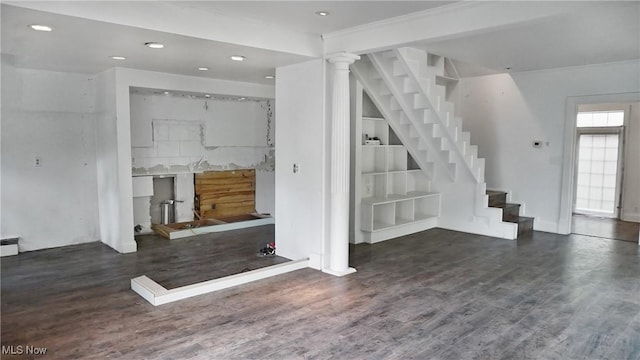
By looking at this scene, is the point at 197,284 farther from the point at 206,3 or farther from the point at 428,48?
the point at 428,48

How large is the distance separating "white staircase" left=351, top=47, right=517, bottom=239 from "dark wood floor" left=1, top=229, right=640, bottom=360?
62.1 inches

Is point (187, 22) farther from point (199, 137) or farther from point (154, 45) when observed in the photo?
point (199, 137)

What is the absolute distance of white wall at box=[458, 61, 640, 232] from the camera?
645 centimetres

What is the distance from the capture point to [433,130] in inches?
246

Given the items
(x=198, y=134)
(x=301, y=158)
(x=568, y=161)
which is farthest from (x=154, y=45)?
(x=568, y=161)

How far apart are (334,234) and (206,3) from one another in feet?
8.39

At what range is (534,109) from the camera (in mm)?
6973

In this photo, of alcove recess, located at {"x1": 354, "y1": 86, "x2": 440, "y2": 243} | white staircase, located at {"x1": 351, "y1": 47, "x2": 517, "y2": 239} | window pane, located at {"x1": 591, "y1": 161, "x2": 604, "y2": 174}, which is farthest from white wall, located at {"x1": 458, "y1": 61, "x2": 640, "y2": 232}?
window pane, located at {"x1": 591, "y1": 161, "x2": 604, "y2": 174}

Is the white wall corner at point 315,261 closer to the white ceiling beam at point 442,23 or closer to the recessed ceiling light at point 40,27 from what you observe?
the white ceiling beam at point 442,23

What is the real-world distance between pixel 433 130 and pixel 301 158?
2.32 meters

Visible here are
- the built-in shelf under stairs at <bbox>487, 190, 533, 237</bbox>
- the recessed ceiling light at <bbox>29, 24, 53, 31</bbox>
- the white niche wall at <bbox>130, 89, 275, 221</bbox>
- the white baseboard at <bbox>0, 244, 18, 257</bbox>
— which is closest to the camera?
the recessed ceiling light at <bbox>29, 24, 53, 31</bbox>

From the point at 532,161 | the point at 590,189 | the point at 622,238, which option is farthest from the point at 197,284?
the point at 590,189

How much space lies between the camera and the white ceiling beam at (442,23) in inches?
122

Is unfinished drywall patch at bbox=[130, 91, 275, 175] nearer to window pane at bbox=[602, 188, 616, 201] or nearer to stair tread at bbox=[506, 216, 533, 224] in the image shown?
stair tread at bbox=[506, 216, 533, 224]
